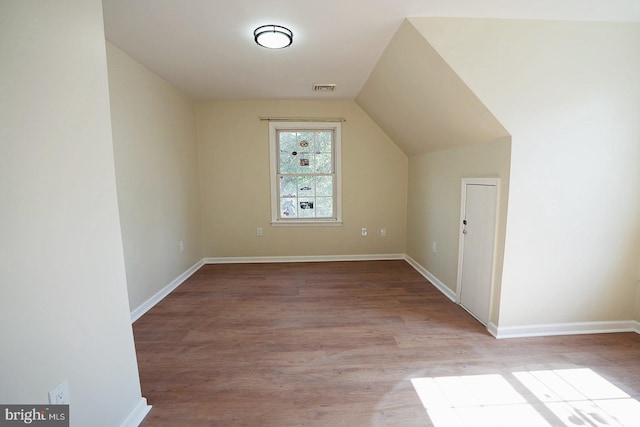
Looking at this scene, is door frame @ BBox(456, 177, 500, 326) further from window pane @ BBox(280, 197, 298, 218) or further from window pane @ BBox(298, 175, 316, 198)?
window pane @ BBox(280, 197, 298, 218)

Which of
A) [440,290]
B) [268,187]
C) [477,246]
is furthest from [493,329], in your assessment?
[268,187]

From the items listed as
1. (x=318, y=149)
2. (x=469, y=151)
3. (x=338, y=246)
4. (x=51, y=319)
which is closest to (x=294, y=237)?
(x=338, y=246)

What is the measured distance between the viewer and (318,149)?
13.3 feet

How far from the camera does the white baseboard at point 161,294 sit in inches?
96.4

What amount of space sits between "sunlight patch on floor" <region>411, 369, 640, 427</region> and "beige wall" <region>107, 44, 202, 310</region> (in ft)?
8.49

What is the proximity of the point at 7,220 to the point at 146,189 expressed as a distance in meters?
1.99

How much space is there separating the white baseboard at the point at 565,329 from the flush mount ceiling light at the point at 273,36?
2.80 metres

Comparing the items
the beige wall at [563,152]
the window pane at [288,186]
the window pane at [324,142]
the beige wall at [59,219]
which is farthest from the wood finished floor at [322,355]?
the window pane at [324,142]

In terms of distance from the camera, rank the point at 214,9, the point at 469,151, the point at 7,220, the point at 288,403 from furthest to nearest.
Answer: the point at 469,151
the point at 214,9
the point at 288,403
the point at 7,220

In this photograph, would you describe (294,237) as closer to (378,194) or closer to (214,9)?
(378,194)

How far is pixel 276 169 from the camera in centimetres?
402

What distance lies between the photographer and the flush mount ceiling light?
1.92m
